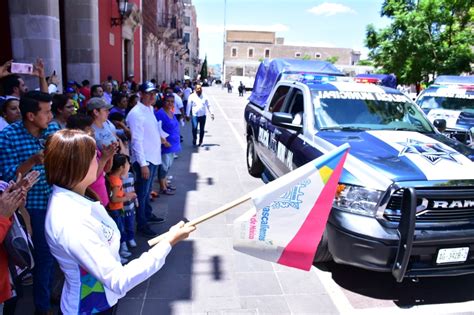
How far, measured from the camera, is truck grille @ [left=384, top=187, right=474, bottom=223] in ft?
11.5

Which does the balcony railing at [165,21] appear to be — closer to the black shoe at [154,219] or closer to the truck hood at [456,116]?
the truck hood at [456,116]

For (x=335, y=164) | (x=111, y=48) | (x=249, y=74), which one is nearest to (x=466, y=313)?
(x=335, y=164)

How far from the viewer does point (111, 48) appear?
42.9 ft

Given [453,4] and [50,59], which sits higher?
[453,4]

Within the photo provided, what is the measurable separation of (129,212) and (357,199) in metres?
2.53

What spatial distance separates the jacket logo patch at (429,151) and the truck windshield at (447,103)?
7.02 meters

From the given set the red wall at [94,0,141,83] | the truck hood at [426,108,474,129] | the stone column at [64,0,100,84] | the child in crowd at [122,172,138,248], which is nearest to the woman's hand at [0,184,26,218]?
the child in crowd at [122,172,138,248]

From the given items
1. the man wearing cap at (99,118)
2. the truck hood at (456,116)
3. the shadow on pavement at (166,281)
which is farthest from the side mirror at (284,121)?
the truck hood at (456,116)

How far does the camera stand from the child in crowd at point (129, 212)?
448 cm

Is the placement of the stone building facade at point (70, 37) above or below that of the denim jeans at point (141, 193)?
above

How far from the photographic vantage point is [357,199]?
11.9 ft

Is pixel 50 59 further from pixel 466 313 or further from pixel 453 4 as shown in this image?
pixel 453 4

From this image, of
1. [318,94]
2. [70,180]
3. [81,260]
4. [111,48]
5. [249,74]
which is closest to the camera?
[81,260]

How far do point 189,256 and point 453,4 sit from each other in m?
17.6
